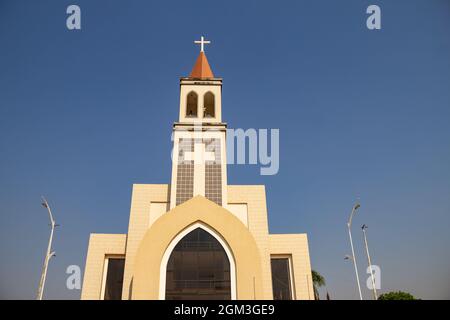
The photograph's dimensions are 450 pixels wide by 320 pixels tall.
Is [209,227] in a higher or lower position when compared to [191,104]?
lower

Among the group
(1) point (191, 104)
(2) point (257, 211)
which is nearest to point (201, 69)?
(1) point (191, 104)

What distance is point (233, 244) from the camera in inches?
819

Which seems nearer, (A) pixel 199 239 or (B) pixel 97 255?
(A) pixel 199 239

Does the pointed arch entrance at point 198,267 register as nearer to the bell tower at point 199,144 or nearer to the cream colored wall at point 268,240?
the bell tower at point 199,144

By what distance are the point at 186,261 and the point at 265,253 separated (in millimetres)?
6943

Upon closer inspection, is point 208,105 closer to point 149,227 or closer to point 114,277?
point 149,227

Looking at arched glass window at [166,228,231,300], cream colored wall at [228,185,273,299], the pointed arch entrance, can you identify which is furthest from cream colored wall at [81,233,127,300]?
cream colored wall at [228,185,273,299]

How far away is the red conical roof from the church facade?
105 mm

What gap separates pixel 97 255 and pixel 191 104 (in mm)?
14962

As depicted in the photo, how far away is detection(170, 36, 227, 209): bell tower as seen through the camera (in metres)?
25.0

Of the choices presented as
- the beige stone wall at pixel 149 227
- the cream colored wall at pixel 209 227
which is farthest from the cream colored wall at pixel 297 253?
the cream colored wall at pixel 209 227

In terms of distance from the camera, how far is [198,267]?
20891 millimetres
